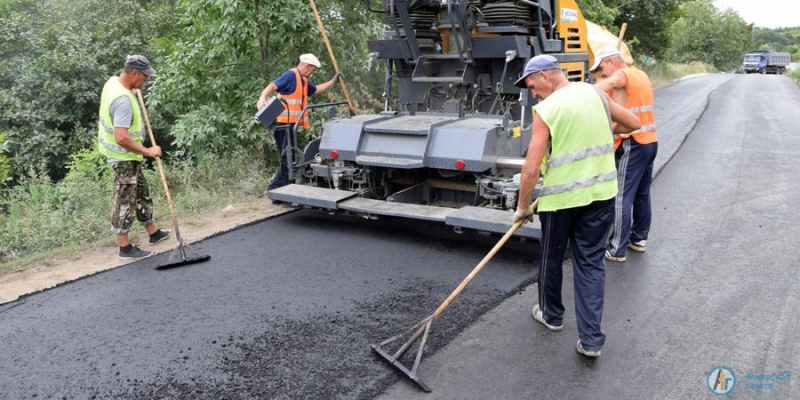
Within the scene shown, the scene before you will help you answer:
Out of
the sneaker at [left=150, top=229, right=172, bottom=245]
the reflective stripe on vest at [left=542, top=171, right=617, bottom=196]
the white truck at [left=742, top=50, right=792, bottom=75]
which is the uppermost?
the reflective stripe on vest at [left=542, top=171, right=617, bottom=196]

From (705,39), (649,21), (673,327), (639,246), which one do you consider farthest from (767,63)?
(673,327)

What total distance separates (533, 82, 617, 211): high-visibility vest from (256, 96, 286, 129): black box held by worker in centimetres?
364

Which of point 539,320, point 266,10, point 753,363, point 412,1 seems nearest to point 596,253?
point 539,320

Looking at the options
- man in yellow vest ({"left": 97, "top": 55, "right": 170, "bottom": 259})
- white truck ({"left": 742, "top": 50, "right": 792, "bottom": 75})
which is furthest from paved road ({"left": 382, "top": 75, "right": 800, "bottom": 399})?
white truck ({"left": 742, "top": 50, "right": 792, "bottom": 75})

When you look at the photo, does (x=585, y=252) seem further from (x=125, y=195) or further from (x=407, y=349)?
(x=125, y=195)

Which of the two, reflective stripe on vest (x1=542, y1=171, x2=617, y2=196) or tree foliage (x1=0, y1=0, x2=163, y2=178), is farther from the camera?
tree foliage (x1=0, y1=0, x2=163, y2=178)

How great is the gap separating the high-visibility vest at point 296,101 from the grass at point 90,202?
1123mm

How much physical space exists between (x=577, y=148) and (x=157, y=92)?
678cm

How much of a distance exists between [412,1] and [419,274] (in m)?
3.30

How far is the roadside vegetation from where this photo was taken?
22.7ft

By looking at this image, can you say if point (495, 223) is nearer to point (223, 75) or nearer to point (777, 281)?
point (777, 281)

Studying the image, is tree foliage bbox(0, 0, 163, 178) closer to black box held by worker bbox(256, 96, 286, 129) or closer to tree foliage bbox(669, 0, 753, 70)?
black box held by worker bbox(256, 96, 286, 129)

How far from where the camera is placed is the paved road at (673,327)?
10.1 ft

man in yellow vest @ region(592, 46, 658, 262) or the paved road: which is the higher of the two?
Result: man in yellow vest @ region(592, 46, 658, 262)
